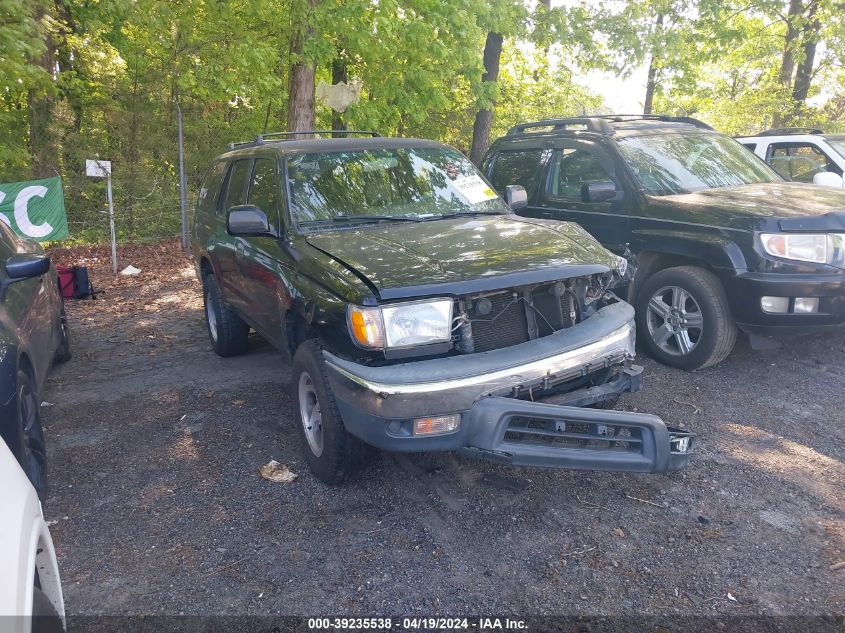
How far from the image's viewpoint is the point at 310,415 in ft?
13.3

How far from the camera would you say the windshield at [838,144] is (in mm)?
8790

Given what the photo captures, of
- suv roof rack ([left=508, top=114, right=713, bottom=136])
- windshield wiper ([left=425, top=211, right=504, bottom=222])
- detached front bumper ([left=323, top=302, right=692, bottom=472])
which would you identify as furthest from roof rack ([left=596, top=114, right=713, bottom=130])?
detached front bumper ([left=323, top=302, right=692, bottom=472])

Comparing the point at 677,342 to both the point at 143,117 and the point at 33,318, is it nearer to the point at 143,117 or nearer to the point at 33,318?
the point at 33,318

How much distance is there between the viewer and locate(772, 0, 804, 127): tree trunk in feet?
51.6

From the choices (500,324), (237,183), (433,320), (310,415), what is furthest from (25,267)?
(500,324)

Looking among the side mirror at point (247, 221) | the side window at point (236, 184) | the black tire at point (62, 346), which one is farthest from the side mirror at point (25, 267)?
the black tire at point (62, 346)

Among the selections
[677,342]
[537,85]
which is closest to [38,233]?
[677,342]

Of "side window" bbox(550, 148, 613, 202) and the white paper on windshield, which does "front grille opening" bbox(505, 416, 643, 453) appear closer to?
the white paper on windshield

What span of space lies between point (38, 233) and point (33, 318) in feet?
18.8

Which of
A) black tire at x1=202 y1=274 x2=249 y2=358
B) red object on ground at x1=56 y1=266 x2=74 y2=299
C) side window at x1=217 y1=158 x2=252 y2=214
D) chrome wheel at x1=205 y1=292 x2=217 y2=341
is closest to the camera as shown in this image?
side window at x1=217 y1=158 x2=252 y2=214

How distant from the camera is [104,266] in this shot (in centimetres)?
1135

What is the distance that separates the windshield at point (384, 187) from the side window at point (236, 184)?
33.1 inches

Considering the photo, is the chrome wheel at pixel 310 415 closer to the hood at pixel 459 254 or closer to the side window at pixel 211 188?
the hood at pixel 459 254

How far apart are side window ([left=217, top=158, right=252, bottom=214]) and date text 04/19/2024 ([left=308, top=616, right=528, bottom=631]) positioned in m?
3.47
